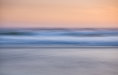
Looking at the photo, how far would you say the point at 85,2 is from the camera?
4.82ft

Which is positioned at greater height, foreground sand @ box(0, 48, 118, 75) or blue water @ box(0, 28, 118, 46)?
blue water @ box(0, 28, 118, 46)

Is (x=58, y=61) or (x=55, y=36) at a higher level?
(x=55, y=36)

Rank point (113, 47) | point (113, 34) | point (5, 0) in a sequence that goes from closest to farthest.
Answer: point (5, 0)
point (113, 34)
point (113, 47)

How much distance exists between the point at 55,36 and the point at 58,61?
0.25m

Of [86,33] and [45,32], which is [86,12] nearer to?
[86,33]

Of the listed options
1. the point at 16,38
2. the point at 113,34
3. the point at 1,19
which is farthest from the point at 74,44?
the point at 1,19

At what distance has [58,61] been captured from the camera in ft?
5.50

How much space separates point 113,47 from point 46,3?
0.59 meters

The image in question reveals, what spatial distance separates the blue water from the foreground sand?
8 cm

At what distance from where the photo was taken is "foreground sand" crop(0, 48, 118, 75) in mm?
1452

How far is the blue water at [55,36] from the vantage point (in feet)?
4.77

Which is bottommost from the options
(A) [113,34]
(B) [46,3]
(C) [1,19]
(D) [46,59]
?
(D) [46,59]

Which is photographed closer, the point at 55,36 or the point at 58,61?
the point at 55,36

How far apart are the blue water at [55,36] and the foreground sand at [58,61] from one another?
79 millimetres
